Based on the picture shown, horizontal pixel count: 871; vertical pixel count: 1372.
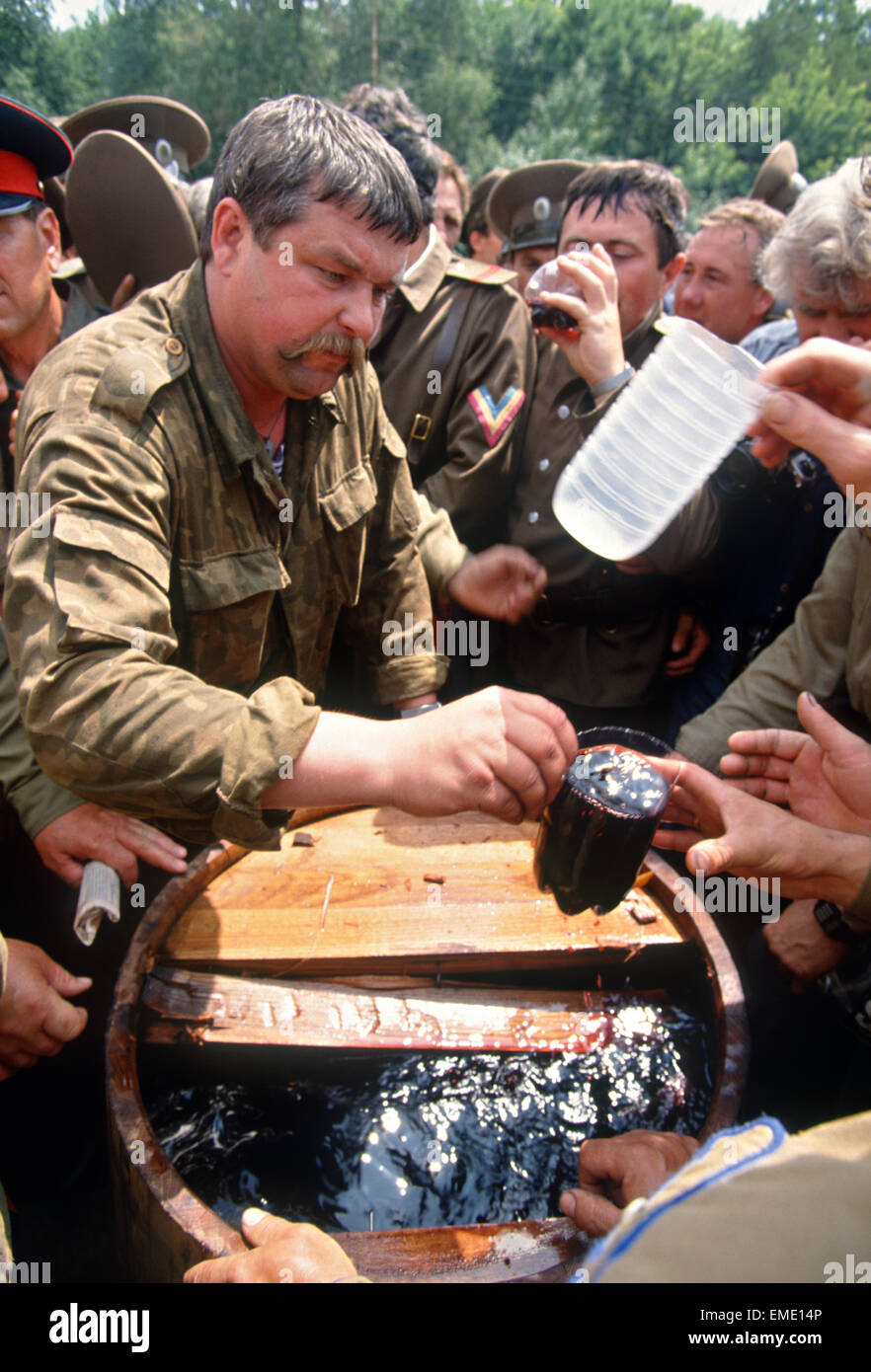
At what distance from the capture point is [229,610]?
1907mm

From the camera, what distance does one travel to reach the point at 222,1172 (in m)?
1.63

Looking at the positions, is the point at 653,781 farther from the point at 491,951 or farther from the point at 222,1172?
the point at 222,1172

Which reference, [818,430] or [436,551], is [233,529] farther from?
[818,430]

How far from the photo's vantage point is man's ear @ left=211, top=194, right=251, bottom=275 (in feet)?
5.60

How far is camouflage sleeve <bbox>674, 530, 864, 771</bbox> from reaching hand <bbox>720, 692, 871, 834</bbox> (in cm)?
25

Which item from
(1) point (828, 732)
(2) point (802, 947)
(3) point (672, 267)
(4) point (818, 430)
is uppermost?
(3) point (672, 267)

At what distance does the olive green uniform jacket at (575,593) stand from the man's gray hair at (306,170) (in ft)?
3.86

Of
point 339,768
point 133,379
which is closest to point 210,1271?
point 339,768

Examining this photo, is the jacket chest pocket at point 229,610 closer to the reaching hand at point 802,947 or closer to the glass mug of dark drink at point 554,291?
the glass mug of dark drink at point 554,291

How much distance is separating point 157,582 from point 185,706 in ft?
0.93

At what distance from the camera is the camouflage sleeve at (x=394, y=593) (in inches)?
94.2

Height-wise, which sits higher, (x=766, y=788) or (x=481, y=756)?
(x=481, y=756)

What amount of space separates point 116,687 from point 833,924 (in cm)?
192

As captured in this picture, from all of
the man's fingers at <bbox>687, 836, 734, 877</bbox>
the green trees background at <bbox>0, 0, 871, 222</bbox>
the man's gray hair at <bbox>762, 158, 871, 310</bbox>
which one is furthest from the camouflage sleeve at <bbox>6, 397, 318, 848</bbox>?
the green trees background at <bbox>0, 0, 871, 222</bbox>
